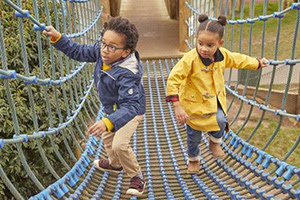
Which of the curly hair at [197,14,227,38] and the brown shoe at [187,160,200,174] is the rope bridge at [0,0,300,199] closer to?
the brown shoe at [187,160,200,174]

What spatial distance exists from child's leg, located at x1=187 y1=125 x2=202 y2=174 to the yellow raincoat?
0.06 meters

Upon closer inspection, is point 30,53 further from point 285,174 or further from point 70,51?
point 285,174

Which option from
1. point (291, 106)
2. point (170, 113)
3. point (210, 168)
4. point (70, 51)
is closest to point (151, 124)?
point (170, 113)

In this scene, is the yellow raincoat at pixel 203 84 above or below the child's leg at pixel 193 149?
above

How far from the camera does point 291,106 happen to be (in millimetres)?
5082

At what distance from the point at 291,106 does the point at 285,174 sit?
3817mm

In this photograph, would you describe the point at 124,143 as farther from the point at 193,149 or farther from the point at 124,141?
the point at 193,149

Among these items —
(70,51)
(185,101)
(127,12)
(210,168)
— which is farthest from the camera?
(127,12)

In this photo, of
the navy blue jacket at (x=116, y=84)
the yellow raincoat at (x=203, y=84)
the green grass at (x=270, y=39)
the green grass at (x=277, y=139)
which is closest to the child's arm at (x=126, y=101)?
the navy blue jacket at (x=116, y=84)

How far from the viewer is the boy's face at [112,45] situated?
1363 millimetres

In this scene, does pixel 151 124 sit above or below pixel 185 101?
below

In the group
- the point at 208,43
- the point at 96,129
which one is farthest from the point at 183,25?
the point at 96,129

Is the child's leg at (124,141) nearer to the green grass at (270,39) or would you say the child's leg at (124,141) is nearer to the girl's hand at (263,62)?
the girl's hand at (263,62)

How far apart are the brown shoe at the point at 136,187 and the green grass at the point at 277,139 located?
2.82 m
